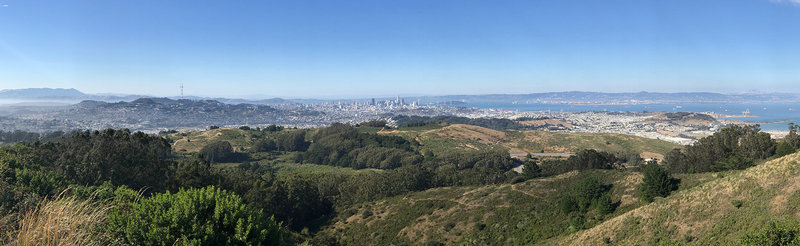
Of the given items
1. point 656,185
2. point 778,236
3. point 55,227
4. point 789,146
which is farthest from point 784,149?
point 55,227

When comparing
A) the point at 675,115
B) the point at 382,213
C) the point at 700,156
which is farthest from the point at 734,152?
the point at 675,115

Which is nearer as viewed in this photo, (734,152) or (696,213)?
(696,213)

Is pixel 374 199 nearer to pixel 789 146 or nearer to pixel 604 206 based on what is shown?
pixel 604 206

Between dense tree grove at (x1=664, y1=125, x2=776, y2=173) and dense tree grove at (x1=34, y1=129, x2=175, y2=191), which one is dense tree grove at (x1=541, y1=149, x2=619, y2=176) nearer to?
dense tree grove at (x1=664, y1=125, x2=776, y2=173)

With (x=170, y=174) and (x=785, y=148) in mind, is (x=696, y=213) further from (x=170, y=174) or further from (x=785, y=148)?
(x=170, y=174)

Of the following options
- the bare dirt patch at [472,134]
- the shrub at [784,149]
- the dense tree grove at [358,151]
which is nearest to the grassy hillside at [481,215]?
the shrub at [784,149]

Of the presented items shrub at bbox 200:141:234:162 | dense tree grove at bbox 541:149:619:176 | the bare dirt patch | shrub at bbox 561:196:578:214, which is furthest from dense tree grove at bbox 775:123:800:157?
shrub at bbox 200:141:234:162
